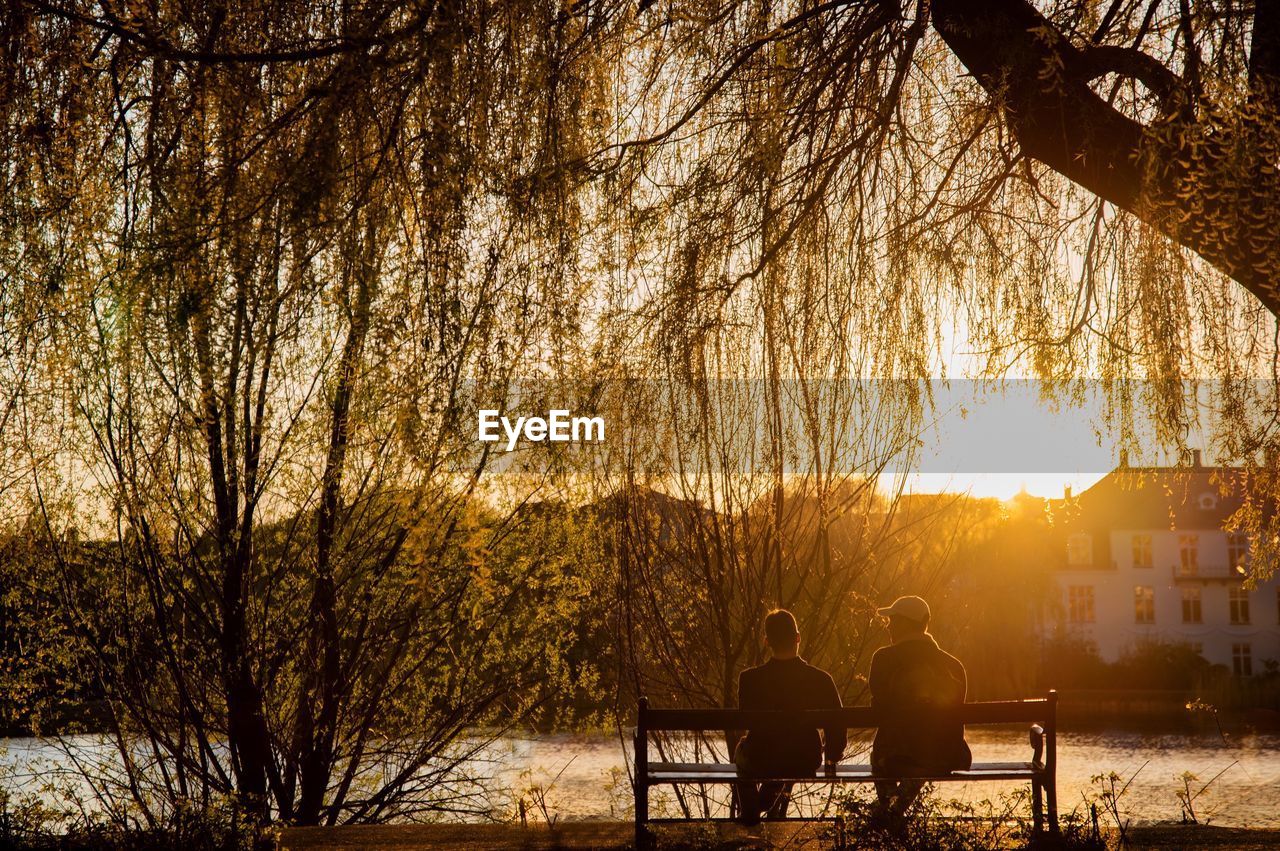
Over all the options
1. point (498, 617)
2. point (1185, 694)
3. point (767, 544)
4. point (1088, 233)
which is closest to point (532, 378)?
point (1088, 233)

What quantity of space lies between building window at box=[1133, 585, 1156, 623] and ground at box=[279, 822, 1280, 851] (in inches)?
2024

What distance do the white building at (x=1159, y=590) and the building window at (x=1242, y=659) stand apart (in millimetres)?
43

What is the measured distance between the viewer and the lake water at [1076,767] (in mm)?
10906

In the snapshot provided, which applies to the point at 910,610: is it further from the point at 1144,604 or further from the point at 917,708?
the point at 1144,604

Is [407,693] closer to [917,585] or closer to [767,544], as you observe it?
[767,544]

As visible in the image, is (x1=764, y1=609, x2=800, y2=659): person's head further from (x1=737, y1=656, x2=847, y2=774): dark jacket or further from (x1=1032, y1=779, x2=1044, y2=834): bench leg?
(x1=1032, y1=779, x2=1044, y2=834): bench leg

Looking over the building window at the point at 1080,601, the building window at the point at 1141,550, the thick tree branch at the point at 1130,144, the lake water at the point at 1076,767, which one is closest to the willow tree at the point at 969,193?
the thick tree branch at the point at 1130,144

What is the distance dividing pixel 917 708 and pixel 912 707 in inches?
0.8

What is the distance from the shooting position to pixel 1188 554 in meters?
52.6

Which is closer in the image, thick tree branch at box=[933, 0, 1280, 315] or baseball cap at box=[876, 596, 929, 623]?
thick tree branch at box=[933, 0, 1280, 315]

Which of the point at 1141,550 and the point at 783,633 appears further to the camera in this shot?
the point at 1141,550

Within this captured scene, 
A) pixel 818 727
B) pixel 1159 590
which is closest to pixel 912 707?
pixel 818 727

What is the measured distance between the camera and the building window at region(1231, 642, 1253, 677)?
167 ft

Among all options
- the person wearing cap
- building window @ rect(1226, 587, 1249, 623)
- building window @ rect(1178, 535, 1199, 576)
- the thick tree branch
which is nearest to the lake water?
the person wearing cap
